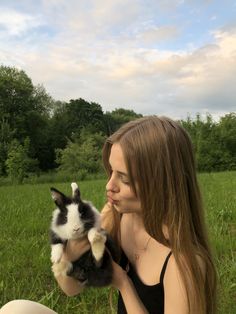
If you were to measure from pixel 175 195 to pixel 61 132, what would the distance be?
4602 cm

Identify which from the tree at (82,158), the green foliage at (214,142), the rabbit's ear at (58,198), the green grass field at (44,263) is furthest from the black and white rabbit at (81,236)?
the green foliage at (214,142)

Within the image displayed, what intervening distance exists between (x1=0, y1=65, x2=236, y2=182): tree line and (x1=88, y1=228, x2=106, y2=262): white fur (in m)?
25.0

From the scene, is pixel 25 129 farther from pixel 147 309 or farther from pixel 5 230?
pixel 147 309

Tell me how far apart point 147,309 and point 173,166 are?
A: 0.71 m

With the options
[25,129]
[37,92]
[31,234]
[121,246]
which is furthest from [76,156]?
[121,246]

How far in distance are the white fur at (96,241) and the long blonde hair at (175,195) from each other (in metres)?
0.26

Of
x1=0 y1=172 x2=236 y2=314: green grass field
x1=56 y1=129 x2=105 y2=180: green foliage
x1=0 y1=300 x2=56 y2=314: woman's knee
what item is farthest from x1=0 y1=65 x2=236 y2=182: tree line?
x1=0 y1=300 x2=56 y2=314: woman's knee

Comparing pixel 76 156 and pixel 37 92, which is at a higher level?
pixel 37 92

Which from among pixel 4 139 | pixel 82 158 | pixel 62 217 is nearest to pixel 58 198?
pixel 62 217

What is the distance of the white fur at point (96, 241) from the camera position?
2010mm

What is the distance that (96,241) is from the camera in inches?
79.3

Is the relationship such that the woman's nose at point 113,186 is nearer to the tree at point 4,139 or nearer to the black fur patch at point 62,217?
the black fur patch at point 62,217

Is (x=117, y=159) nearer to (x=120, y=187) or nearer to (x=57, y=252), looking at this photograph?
(x=120, y=187)

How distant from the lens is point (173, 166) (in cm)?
210
